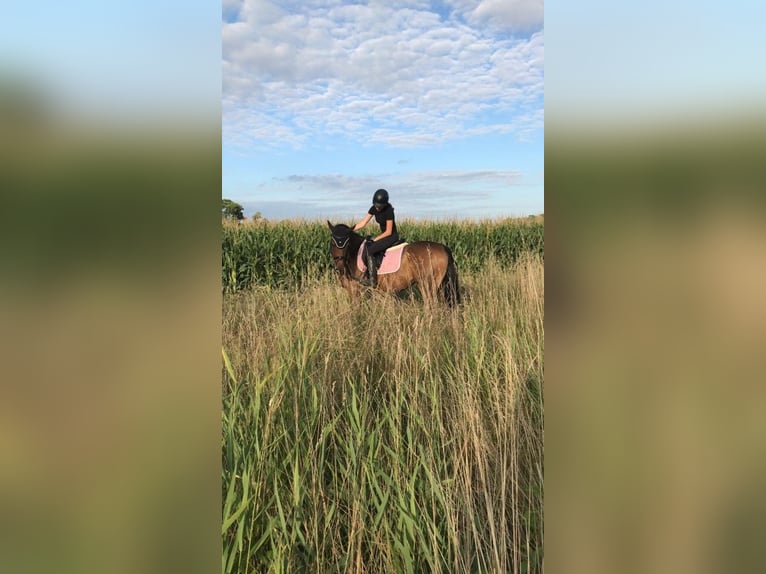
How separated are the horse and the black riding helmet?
64 centimetres

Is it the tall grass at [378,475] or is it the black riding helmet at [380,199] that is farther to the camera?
the black riding helmet at [380,199]

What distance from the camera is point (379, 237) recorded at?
24.4 feet

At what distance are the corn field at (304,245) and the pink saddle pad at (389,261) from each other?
1.77 m

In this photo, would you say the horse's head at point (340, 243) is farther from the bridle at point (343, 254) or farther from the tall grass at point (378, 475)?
the tall grass at point (378, 475)

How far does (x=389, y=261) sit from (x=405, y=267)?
0.29 metres

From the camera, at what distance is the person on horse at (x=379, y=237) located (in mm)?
7270

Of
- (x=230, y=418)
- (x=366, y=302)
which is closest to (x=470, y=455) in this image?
(x=230, y=418)

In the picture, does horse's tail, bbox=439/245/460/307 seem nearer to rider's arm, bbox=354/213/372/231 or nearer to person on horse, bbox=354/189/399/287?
person on horse, bbox=354/189/399/287

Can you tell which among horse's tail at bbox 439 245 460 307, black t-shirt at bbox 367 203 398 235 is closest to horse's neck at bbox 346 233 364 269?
black t-shirt at bbox 367 203 398 235
